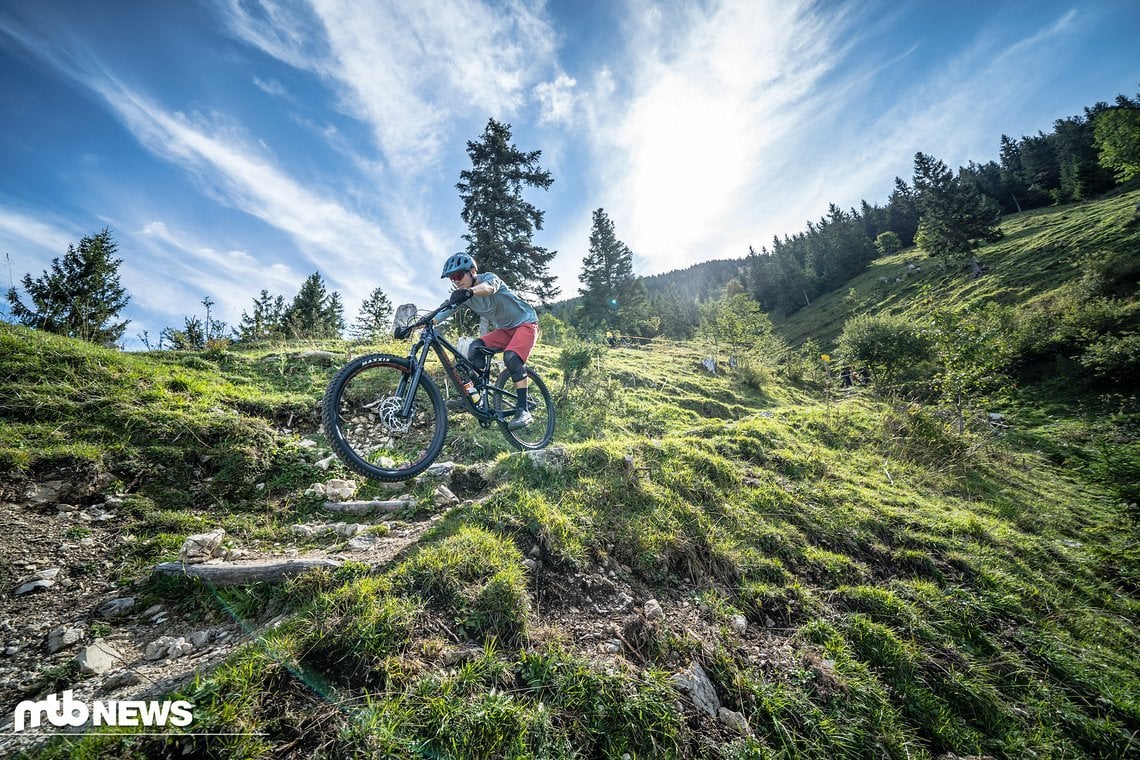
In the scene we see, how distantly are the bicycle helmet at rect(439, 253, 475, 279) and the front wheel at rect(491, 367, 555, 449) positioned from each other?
200 cm

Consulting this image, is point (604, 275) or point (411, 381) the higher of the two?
point (604, 275)

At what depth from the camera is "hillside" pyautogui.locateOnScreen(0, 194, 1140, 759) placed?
2.54m

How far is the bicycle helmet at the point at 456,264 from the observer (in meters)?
5.88

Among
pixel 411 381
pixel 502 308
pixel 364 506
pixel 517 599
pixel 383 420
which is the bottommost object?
pixel 517 599

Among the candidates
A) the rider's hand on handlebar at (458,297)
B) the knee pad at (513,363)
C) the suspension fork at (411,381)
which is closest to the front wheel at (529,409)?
the knee pad at (513,363)

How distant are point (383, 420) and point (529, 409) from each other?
9.57 feet

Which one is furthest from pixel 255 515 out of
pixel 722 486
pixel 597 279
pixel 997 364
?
pixel 597 279

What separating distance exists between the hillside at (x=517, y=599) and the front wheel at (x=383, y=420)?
610 millimetres

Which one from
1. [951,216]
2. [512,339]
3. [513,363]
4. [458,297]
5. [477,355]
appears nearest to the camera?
[458,297]

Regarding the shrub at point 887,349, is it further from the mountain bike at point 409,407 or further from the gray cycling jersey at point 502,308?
the mountain bike at point 409,407

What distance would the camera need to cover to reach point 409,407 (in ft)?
16.1

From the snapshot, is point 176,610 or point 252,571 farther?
point 252,571

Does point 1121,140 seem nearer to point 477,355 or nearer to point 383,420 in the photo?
point 477,355

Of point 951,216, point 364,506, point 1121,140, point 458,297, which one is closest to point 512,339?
point 458,297
